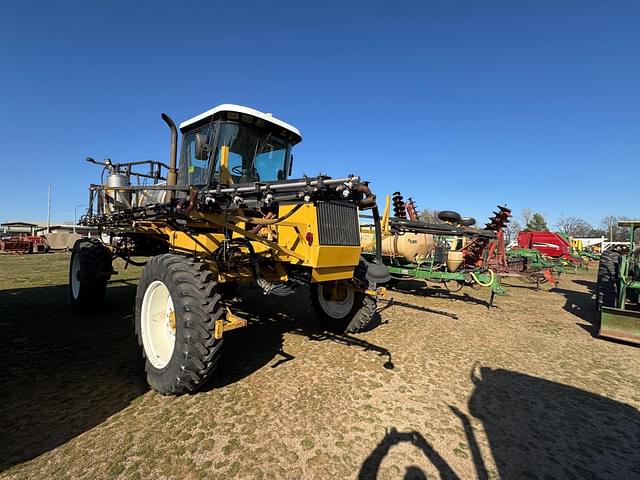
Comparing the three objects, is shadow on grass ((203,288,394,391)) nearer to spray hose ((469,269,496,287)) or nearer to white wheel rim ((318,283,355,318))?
white wheel rim ((318,283,355,318))

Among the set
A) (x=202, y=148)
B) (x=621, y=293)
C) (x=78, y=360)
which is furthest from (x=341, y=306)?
(x=621, y=293)

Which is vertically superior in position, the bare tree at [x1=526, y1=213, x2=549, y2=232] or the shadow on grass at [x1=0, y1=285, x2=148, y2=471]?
the bare tree at [x1=526, y1=213, x2=549, y2=232]

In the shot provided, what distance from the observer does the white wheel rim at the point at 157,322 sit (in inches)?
133

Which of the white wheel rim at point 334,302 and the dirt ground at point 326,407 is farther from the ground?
the white wheel rim at point 334,302

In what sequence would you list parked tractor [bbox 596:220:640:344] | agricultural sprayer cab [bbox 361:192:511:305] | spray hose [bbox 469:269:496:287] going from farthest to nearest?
agricultural sprayer cab [bbox 361:192:511:305], spray hose [bbox 469:269:496:287], parked tractor [bbox 596:220:640:344]

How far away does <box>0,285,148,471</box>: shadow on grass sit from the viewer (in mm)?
2480

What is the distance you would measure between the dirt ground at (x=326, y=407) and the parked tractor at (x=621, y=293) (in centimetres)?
29

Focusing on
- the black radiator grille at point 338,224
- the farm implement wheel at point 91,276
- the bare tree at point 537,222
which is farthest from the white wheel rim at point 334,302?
the bare tree at point 537,222

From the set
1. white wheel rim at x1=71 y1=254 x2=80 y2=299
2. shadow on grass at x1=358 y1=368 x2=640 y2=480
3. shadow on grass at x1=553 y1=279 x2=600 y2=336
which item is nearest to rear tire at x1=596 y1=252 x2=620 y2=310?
shadow on grass at x1=553 y1=279 x2=600 y2=336

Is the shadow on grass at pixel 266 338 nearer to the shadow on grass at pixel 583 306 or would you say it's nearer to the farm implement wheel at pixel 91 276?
the farm implement wheel at pixel 91 276

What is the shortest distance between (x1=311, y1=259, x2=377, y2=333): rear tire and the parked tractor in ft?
13.0

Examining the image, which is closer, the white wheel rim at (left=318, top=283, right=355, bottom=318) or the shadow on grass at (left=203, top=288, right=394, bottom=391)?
the shadow on grass at (left=203, top=288, right=394, bottom=391)

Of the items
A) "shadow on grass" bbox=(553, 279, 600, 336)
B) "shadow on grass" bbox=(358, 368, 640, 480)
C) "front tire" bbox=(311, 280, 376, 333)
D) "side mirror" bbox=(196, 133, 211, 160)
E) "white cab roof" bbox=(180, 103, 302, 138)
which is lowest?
"shadow on grass" bbox=(358, 368, 640, 480)

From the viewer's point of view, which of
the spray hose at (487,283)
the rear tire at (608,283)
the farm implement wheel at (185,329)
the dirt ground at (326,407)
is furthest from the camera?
the spray hose at (487,283)
